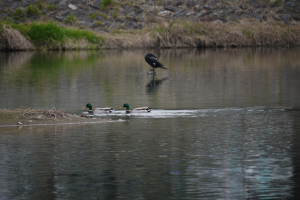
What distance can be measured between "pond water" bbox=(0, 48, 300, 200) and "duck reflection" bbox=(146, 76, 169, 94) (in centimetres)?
11

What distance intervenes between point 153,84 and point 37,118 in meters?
9.48

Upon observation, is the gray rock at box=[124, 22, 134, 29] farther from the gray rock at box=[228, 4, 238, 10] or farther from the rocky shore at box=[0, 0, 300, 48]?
the gray rock at box=[228, 4, 238, 10]

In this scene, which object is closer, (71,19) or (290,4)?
(71,19)

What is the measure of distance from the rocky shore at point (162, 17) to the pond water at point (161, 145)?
2669 centimetres

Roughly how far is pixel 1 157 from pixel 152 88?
11.4m

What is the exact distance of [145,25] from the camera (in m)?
52.7

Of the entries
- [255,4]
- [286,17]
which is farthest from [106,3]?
[286,17]

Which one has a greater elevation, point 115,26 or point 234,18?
point 234,18

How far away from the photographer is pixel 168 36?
158ft

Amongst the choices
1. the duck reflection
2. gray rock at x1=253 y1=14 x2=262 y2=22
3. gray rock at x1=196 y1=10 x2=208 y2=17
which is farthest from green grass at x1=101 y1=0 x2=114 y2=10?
the duck reflection

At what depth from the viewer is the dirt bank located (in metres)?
13.2

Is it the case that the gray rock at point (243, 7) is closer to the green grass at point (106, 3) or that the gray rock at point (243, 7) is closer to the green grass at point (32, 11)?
the green grass at point (106, 3)

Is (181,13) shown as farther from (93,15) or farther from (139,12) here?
(93,15)

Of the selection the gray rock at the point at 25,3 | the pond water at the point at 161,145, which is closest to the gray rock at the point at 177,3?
the gray rock at the point at 25,3
